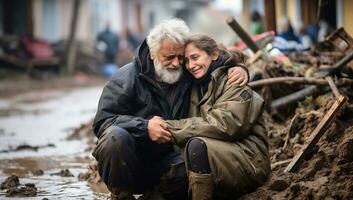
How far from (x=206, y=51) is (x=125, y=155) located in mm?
948

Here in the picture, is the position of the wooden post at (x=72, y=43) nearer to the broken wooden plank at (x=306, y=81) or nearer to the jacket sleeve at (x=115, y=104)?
the broken wooden plank at (x=306, y=81)

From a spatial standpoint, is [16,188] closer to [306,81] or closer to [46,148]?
[306,81]

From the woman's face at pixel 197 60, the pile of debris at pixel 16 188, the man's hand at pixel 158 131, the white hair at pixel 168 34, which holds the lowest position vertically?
the pile of debris at pixel 16 188

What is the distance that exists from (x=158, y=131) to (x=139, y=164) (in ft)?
1.22

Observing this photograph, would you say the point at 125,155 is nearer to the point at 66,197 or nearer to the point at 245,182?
the point at 245,182

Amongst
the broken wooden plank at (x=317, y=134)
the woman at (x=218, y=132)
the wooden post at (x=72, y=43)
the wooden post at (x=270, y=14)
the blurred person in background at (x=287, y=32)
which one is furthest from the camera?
the wooden post at (x=72, y=43)

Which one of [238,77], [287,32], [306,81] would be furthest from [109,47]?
[238,77]

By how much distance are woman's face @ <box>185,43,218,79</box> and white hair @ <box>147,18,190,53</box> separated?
8 cm

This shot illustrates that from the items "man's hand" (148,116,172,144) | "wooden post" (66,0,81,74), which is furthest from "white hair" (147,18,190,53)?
"wooden post" (66,0,81,74)

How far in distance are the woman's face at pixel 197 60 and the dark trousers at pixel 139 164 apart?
1.92ft

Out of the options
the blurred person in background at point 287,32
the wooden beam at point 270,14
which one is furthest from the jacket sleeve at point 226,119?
the blurred person in background at point 287,32

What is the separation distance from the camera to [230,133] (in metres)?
4.46

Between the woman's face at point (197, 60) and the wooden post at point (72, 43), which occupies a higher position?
the woman's face at point (197, 60)

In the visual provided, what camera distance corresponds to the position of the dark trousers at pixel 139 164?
4581 millimetres
